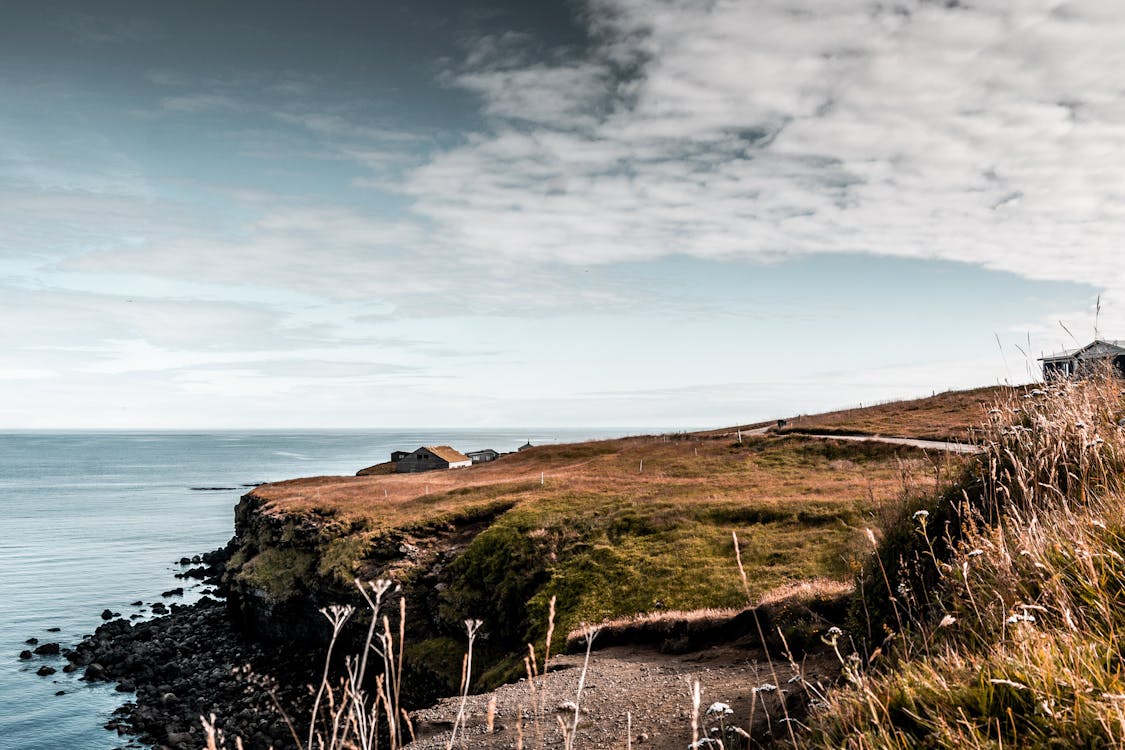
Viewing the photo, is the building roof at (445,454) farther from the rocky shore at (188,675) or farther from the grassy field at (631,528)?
the rocky shore at (188,675)

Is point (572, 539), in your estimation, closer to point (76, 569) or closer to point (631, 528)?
point (631, 528)

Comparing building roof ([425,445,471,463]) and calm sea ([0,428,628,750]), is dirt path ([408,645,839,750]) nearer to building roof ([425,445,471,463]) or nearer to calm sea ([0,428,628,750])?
calm sea ([0,428,628,750])

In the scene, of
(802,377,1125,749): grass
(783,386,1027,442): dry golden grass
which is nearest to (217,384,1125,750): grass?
(802,377,1125,749): grass

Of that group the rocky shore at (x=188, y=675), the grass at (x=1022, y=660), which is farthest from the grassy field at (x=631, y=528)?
the rocky shore at (x=188, y=675)

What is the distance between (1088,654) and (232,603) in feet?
195

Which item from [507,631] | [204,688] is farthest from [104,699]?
[507,631]

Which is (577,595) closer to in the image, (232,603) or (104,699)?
(104,699)

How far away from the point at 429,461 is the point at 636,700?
90.6 meters

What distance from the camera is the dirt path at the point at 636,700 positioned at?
40.5 feet

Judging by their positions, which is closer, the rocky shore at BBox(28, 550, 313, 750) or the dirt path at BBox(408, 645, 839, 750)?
the dirt path at BBox(408, 645, 839, 750)

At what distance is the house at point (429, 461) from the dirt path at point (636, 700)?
8342cm

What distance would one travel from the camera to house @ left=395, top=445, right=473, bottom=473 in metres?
103

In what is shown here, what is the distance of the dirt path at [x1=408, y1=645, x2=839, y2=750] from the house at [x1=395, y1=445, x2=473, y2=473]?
8342cm

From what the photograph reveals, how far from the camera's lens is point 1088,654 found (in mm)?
4590
